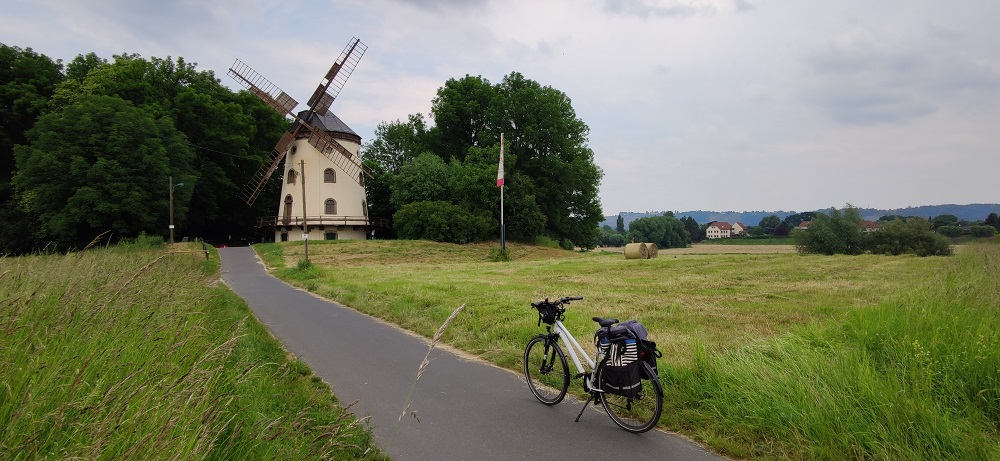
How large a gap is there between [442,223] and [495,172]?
6.29m

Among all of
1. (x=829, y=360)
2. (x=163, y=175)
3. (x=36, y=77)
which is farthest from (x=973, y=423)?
(x=36, y=77)

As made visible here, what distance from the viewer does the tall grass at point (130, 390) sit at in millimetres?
2494

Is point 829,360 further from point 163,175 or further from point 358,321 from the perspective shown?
point 163,175

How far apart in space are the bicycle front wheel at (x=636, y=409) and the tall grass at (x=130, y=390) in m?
2.37

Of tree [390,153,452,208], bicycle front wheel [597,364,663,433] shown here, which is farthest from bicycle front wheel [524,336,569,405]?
tree [390,153,452,208]

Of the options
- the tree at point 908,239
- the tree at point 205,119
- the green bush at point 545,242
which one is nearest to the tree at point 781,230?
the tree at point 908,239

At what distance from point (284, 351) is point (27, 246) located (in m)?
50.6

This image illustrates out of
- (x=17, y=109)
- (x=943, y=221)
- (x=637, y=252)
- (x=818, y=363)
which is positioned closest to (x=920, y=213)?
(x=943, y=221)

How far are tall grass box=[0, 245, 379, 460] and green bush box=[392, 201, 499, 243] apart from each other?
38458mm

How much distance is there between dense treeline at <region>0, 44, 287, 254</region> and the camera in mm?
40031

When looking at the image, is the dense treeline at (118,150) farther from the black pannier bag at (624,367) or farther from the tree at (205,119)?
the black pannier bag at (624,367)

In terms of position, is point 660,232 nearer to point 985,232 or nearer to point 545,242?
point 545,242

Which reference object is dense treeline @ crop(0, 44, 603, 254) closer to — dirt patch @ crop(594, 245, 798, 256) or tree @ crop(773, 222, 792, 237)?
dirt patch @ crop(594, 245, 798, 256)

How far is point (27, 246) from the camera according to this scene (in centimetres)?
4584
